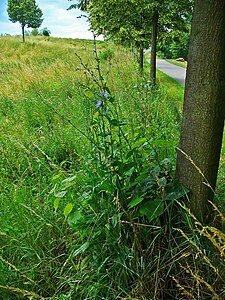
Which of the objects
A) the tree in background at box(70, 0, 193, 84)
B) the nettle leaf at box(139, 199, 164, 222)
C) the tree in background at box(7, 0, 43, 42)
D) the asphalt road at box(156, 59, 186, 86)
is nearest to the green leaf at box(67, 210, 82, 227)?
the nettle leaf at box(139, 199, 164, 222)

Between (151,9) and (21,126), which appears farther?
(151,9)

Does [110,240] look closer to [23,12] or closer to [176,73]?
[176,73]

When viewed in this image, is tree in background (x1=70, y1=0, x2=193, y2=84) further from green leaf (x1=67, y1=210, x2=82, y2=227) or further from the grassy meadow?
green leaf (x1=67, y1=210, x2=82, y2=227)

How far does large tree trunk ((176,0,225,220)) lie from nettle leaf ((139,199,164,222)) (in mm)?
252

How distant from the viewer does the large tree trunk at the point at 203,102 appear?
149 centimetres

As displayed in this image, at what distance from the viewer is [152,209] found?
1.62 m

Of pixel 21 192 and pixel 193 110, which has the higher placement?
pixel 193 110

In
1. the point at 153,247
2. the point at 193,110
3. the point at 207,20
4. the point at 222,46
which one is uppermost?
the point at 207,20

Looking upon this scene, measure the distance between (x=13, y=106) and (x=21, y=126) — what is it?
59.4 inches

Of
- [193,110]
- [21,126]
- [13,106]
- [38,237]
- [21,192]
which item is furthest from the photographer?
[13,106]

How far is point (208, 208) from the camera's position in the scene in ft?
5.78

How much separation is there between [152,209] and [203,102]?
70 centimetres

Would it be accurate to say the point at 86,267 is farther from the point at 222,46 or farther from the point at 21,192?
the point at 222,46

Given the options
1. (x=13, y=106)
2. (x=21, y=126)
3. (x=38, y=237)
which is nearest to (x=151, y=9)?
(x=13, y=106)
